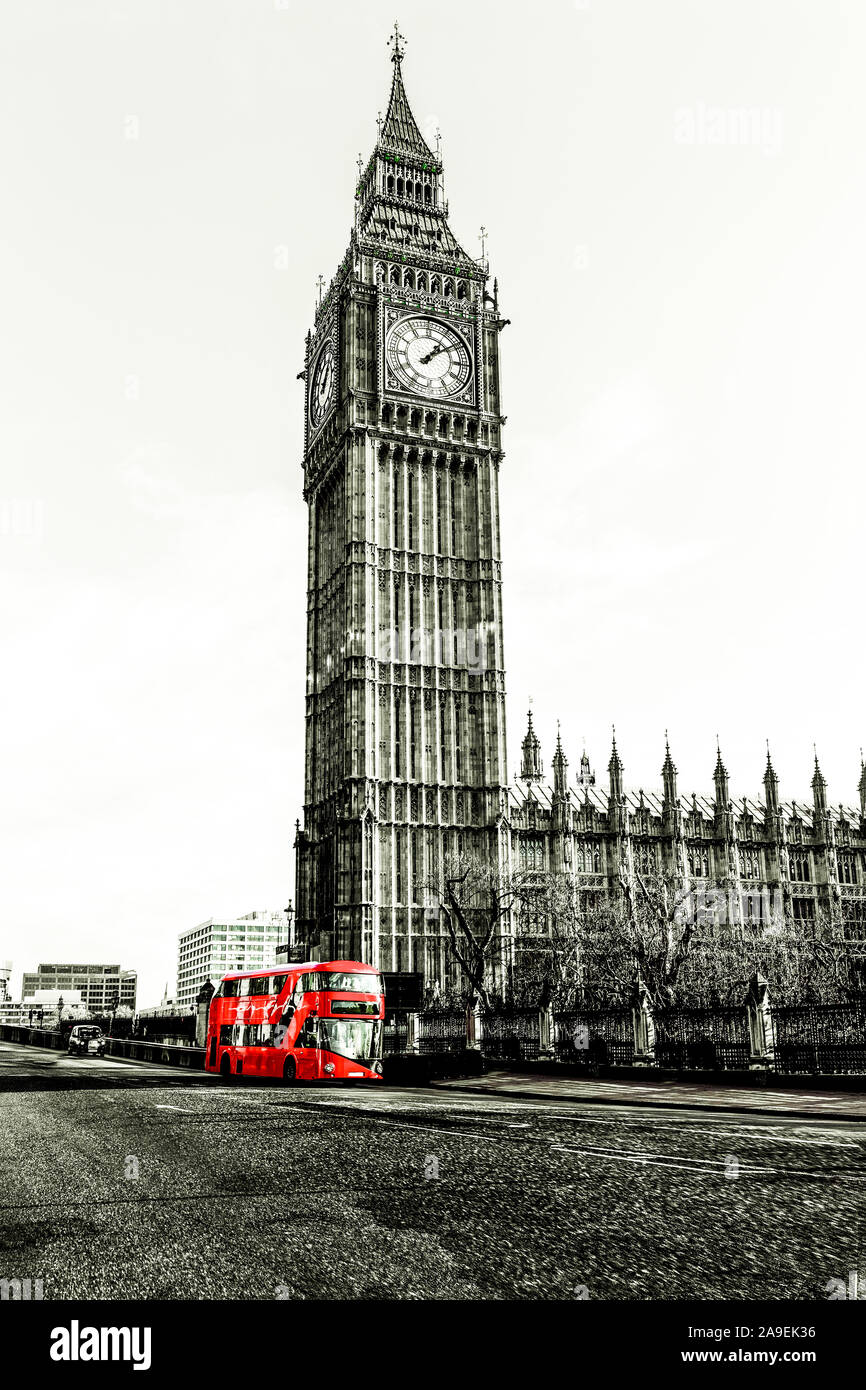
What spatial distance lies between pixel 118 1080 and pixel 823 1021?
736 inches

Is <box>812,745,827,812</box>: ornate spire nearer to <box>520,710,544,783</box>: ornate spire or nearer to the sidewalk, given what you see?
<box>520,710,544,783</box>: ornate spire

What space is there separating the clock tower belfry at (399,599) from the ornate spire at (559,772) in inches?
283

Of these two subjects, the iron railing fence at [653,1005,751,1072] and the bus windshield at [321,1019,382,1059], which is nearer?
the bus windshield at [321,1019,382,1059]

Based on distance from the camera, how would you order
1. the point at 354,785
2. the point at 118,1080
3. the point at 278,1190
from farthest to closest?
the point at 354,785 → the point at 118,1080 → the point at 278,1190

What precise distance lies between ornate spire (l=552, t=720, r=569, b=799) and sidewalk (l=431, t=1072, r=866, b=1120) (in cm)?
4902

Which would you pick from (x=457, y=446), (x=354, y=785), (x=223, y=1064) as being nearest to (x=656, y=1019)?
(x=223, y=1064)

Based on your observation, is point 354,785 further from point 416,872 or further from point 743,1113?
point 743,1113

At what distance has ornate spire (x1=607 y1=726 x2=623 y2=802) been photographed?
275 ft

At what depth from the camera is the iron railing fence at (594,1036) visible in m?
35.2

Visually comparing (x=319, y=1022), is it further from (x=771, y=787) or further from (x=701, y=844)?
(x=771, y=787)

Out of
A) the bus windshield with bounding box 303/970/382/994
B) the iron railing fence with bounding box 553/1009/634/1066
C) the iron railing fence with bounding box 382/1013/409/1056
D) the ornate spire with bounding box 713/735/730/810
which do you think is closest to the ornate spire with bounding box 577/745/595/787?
the ornate spire with bounding box 713/735/730/810

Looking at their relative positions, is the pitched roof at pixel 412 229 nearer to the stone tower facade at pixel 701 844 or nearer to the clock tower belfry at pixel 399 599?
the clock tower belfry at pixel 399 599
